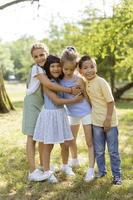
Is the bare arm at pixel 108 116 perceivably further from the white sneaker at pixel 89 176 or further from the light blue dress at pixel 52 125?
the white sneaker at pixel 89 176

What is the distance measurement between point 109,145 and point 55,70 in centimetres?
125

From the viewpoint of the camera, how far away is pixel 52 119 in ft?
19.8

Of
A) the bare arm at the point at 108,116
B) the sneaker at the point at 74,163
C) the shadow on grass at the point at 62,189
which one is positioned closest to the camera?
the shadow on grass at the point at 62,189

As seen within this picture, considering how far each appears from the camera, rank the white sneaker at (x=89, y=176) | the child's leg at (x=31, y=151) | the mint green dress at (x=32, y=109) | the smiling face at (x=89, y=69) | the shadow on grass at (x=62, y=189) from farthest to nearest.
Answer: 1. the child's leg at (x=31, y=151)
2. the mint green dress at (x=32, y=109)
3. the white sneaker at (x=89, y=176)
4. the smiling face at (x=89, y=69)
5. the shadow on grass at (x=62, y=189)

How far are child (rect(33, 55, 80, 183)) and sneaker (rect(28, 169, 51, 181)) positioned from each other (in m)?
0.09

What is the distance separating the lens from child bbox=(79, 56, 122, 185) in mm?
5754

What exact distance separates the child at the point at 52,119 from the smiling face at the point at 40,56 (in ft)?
0.32

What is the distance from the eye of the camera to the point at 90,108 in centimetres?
622

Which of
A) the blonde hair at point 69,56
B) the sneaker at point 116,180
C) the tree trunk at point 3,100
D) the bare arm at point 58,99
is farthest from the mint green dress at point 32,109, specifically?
the tree trunk at point 3,100

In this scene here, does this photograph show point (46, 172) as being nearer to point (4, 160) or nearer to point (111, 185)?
point (111, 185)

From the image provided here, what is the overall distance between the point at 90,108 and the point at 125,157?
7.36 ft

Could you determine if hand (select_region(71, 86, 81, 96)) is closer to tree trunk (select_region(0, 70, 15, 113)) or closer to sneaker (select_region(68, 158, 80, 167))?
sneaker (select_region(68, 158, 80, 167))

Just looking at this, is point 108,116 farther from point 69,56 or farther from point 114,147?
point 69,56

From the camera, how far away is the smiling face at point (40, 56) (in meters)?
6.05
